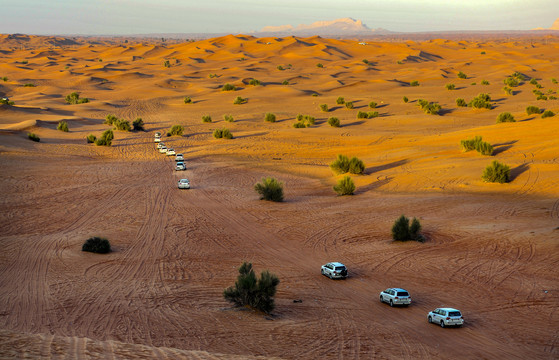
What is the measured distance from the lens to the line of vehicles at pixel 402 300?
15.9 metres

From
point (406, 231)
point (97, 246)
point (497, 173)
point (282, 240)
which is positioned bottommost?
point (282, 240)

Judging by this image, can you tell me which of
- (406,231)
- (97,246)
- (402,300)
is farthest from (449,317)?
(97,246)

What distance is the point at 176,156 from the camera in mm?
46562

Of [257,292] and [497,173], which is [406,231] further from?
[497,173]

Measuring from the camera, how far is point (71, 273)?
65.7 feet

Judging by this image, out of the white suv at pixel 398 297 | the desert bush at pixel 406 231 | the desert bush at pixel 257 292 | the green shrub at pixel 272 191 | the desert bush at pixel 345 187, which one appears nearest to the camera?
the desert bush at pixel 257 292

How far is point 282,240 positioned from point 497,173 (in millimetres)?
14403

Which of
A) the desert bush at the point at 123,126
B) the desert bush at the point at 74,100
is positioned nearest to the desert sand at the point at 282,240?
the desert bush at the point at 123,126

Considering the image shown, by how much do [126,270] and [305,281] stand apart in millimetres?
6170

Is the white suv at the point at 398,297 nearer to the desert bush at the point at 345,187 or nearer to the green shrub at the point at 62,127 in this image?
the desert bush at the point at 345,187

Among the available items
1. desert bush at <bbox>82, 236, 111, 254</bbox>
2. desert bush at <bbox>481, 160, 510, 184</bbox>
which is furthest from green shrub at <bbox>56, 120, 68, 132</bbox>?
desert bush at <bbox>481, 160, 510, 184</bbox>

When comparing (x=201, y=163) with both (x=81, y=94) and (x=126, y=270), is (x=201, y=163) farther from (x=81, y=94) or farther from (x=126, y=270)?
(x=81, y=94)

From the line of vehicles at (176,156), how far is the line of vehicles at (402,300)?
1657 centimetres

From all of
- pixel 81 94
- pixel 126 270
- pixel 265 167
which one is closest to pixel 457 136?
pixel 265 167
